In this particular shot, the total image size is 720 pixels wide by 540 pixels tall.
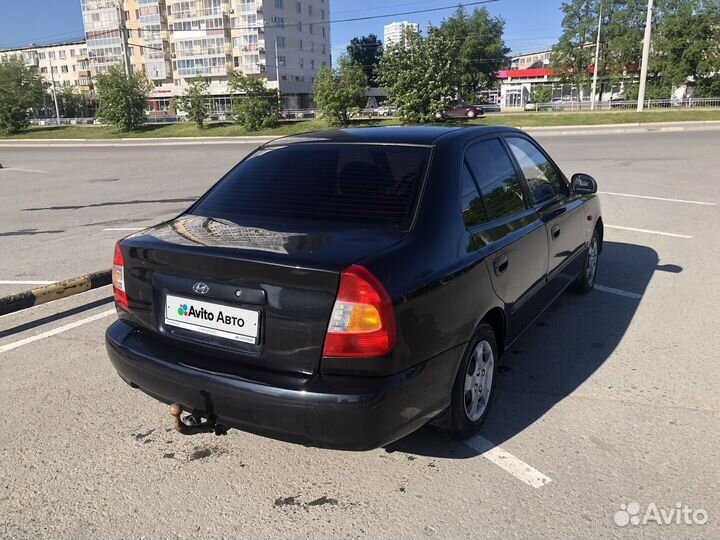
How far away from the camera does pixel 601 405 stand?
341 centimetres

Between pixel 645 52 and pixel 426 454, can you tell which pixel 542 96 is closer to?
pixel 645 52

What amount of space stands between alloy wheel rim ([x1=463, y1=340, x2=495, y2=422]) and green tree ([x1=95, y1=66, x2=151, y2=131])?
162 feet

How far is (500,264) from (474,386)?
684mm

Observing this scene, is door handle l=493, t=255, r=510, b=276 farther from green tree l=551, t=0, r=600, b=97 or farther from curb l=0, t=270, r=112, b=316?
green tree l=551, t=0, r=600, b=97

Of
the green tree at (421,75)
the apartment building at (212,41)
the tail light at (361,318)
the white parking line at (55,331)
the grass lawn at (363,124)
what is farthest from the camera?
the apartment building at (212,41)

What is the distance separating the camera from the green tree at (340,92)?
37.0m

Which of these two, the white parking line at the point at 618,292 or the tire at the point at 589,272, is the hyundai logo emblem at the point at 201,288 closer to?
the tire at the point at 589,272

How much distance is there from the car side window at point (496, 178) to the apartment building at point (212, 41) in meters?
87.4

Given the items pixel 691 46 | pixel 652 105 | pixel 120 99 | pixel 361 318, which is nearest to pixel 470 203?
pixel 361 318

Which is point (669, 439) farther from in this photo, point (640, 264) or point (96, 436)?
point (640, 264)

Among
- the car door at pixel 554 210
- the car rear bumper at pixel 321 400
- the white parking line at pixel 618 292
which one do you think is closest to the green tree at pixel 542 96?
the white parking line at pixel 618 292

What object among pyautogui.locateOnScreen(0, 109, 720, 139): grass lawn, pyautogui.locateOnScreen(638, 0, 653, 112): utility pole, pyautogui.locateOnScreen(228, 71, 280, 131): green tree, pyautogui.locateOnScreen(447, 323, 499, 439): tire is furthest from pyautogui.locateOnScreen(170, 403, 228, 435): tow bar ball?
pyautogui.locateOnScreen(228, 71, 280, 131): green tree

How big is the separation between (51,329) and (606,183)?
1114 centimetres

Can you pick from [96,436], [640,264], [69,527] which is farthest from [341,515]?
[640,264]
